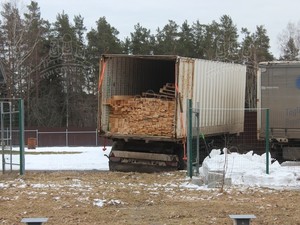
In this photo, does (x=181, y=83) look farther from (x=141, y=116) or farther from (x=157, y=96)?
(x=141, y=116)

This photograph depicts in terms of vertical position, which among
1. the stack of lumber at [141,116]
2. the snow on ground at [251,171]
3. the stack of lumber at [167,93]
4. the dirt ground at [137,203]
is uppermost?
the stack of lumber at [167,93]

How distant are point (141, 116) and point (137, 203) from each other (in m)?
6.32

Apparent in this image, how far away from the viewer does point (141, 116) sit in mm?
15062

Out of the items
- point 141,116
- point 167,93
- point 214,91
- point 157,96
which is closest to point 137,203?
point 141,116

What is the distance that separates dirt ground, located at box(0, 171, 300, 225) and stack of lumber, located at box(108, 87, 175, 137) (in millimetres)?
3284

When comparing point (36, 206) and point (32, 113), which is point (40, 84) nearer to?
point (32, 113)

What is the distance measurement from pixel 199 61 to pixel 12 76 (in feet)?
116

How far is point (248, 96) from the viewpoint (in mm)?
42625

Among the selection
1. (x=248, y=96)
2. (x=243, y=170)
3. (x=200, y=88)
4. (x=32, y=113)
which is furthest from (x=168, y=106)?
(x=32, y=113)

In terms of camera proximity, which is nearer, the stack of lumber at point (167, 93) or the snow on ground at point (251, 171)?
the snow on ground at point (251, 171)

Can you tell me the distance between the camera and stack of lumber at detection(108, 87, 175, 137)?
14.7m

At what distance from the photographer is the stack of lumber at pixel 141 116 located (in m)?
14.7

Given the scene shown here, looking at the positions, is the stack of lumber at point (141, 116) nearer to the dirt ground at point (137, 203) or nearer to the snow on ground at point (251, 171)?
the snow on ground at point (251, 171)

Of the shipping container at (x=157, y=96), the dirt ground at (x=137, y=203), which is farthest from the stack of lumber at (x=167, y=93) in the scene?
the dirt ground at (x=137, y=203)
